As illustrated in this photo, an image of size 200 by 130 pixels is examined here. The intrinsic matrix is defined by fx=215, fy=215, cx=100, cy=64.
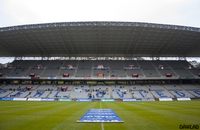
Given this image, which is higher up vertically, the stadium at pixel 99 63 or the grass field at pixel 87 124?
the stadium at pixel 99 63

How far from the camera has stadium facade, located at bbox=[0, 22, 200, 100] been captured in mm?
60031

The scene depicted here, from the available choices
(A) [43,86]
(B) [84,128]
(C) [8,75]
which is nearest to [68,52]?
(A) [43,86]

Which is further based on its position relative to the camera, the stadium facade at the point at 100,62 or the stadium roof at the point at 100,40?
the stadium facade at the point at 100,62

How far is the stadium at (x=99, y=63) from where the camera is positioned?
5991cm

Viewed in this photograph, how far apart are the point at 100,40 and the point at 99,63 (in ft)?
54.7

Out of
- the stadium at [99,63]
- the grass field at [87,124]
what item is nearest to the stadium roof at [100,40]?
the stadium at [99,63]

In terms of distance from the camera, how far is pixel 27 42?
6806cm

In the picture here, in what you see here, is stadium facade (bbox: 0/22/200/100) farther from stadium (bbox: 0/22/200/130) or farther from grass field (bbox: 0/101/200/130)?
grass field (bbox: 0/101/200/130)

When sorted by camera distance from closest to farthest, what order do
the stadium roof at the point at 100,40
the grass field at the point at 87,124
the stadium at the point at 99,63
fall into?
1. the grass field at the point at 87,124
2. the stadium roof at the point at 100,40
3. the stadium at the point at 99,63

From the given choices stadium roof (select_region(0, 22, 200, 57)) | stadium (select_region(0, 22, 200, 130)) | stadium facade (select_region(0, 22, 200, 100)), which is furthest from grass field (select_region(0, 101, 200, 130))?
stadium facade (select_region(0, 22, 200, 100))

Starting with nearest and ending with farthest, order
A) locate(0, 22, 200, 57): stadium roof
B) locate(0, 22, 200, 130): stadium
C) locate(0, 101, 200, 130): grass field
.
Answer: locate(0, 101, 200, 130): grass field, locate(0, 22, 200, 57): stadium roof, locate(0, 22, 200, 130): stadium

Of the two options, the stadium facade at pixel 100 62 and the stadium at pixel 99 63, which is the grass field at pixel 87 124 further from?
the stadium facade at pixel 100 62

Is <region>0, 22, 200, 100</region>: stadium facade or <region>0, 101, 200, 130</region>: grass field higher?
<region>0, 22, 200, 100</region>: stadium facade

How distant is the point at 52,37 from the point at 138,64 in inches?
1340
